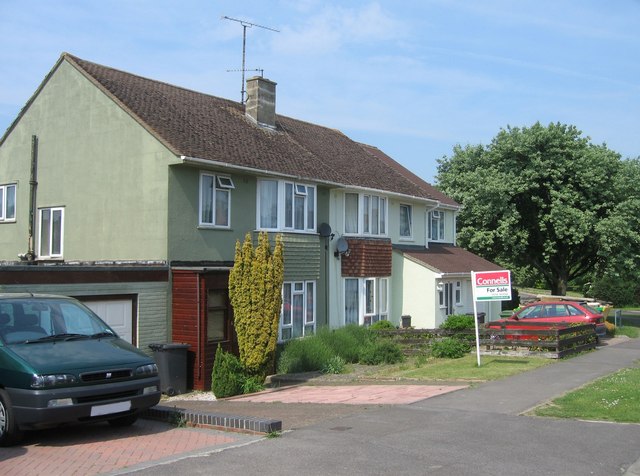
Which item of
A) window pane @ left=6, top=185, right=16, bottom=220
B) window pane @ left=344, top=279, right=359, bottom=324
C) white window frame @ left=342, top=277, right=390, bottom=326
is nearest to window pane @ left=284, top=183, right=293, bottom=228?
white window frame @ left=342, top=277, right=390, bottom=326

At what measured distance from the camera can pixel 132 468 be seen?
7.62 meters

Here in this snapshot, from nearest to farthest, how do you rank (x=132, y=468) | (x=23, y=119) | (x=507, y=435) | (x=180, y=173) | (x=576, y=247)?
1. (x=132, y=468)
2. (x=507, y=435)
3. (x=180, y=173)
4. (x=23, y=119)
5. (x=576, y=247)

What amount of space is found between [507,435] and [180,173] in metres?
11.1

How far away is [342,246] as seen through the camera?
23328mm

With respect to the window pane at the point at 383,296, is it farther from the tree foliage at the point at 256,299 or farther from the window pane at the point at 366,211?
the tree foliage at the point at 256,299

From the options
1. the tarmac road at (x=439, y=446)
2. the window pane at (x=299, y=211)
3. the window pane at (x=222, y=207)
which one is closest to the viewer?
the tarmac road at (x=439, y=446)

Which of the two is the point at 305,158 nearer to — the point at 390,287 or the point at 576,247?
the point at 390,287

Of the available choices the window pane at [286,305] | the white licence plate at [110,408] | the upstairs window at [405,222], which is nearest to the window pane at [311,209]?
the window pane at [286,305]

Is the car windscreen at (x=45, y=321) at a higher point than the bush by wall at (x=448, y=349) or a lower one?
higher

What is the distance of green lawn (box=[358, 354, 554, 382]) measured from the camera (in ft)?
51.8

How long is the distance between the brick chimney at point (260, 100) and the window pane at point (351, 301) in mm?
5958

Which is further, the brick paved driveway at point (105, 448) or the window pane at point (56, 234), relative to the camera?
the window pane at point (56, 234)

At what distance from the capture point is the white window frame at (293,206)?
67.6 ft

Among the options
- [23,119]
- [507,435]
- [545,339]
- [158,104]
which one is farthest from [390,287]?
[507,435]
